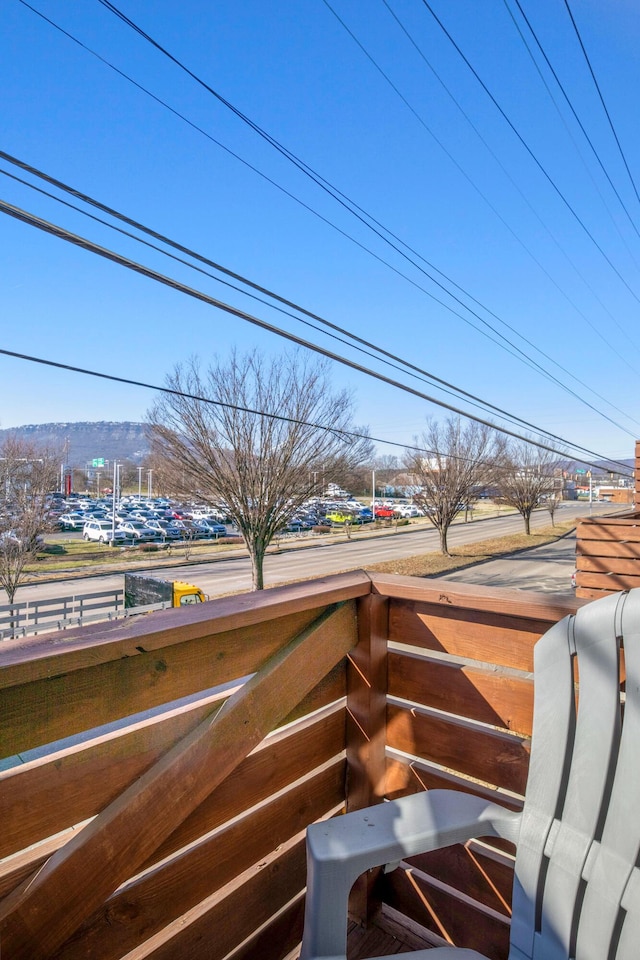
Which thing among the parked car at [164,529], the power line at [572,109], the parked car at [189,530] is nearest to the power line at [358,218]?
the power line at [572,109]

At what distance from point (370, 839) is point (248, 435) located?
10.7 meters

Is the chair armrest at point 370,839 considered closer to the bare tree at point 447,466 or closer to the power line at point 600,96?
the power line at point 600,96

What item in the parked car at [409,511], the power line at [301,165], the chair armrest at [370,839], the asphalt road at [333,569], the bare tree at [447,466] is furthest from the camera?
the parked car at [409,511]

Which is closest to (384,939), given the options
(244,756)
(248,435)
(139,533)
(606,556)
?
(244,756)

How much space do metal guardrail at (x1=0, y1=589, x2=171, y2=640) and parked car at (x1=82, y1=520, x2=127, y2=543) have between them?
11246 mm

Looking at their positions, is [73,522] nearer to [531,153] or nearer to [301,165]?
[301,165]

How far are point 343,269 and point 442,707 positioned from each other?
11.2m

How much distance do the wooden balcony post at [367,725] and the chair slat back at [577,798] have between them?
0.55 metres

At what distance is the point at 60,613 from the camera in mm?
10242

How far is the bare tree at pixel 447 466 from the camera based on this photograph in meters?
18.6

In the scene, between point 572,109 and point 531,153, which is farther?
point 531,153

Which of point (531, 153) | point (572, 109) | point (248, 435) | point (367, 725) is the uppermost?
point (572, 109)

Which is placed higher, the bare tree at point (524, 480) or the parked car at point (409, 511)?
the bare tree at point (524, 480)

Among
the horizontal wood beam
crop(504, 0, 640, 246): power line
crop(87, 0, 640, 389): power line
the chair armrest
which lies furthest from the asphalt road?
the chair armrest
